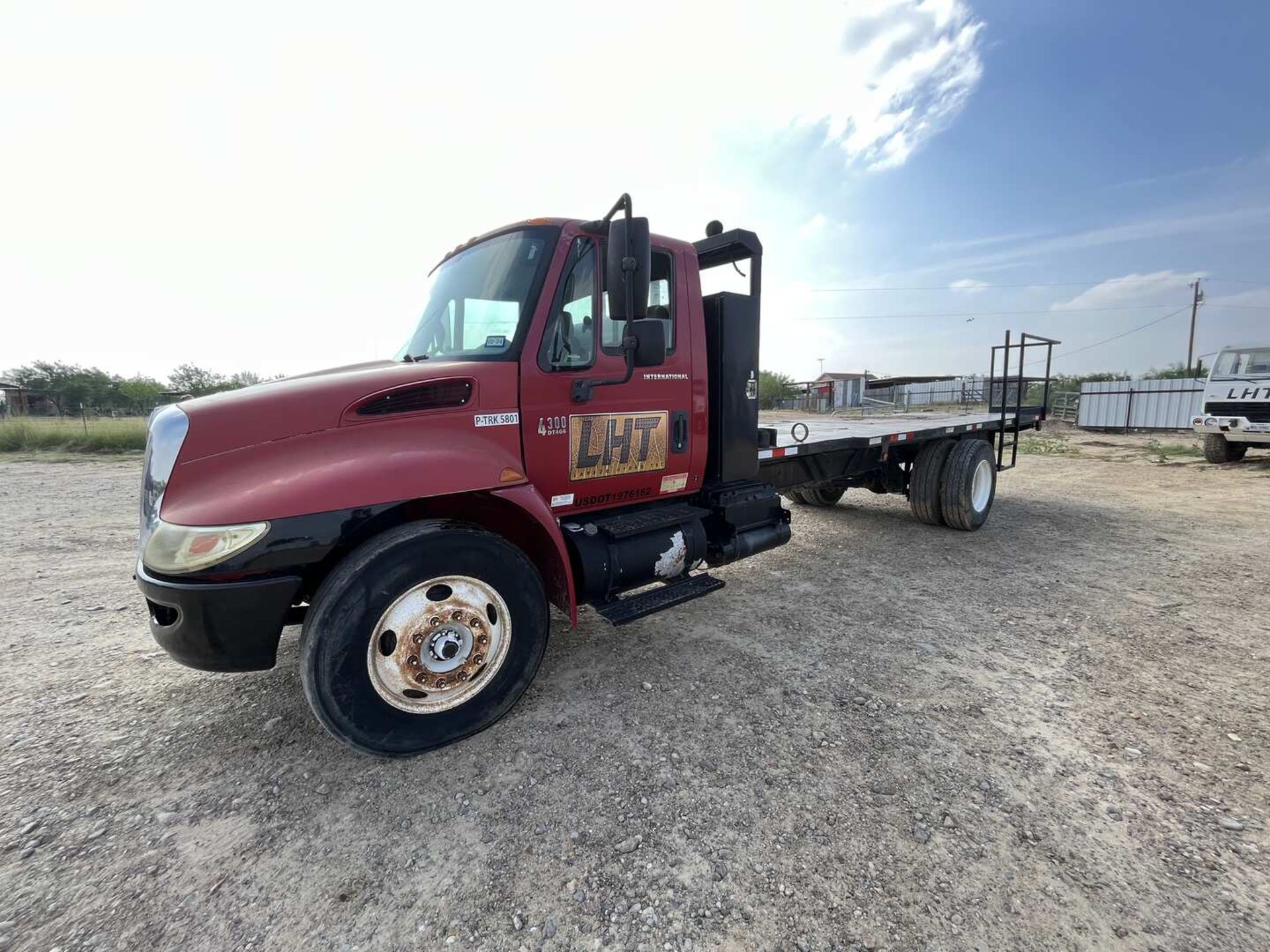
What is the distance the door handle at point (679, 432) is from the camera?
11.3ft

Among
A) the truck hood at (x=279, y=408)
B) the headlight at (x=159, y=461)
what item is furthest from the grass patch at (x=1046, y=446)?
the headlight at (x=159, y=461)

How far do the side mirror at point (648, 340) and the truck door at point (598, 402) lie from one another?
248mm

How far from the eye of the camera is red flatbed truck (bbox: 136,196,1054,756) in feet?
6.93

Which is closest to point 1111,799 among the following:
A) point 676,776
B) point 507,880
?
point 676,776

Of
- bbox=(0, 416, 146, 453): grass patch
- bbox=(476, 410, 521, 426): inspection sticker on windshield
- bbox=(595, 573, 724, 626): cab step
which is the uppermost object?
bbox=(476, 410, 521, 426): inspection sticker on windshield

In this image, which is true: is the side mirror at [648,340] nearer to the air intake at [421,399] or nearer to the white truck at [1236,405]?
the air intake at [421,399]

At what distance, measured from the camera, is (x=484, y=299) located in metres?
2.99

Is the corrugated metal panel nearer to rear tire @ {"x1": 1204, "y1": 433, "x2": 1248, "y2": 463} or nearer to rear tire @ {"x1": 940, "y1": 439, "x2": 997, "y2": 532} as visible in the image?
rear tire @ {"x1": 1204, "y1": 433, "x2": 1248, "y2": 463}

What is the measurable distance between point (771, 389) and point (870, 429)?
3047cm

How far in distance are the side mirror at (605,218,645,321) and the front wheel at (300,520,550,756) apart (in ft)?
4.17

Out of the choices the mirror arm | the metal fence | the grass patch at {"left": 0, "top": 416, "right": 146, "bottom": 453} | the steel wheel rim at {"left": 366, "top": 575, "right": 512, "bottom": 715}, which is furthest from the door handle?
the metal fence

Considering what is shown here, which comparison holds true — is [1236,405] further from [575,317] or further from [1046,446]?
[575,317]

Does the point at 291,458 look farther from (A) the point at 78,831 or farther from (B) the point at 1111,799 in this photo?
(B) the point at 1111,799

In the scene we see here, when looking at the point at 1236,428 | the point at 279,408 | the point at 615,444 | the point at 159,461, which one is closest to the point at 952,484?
the point at 615,444
